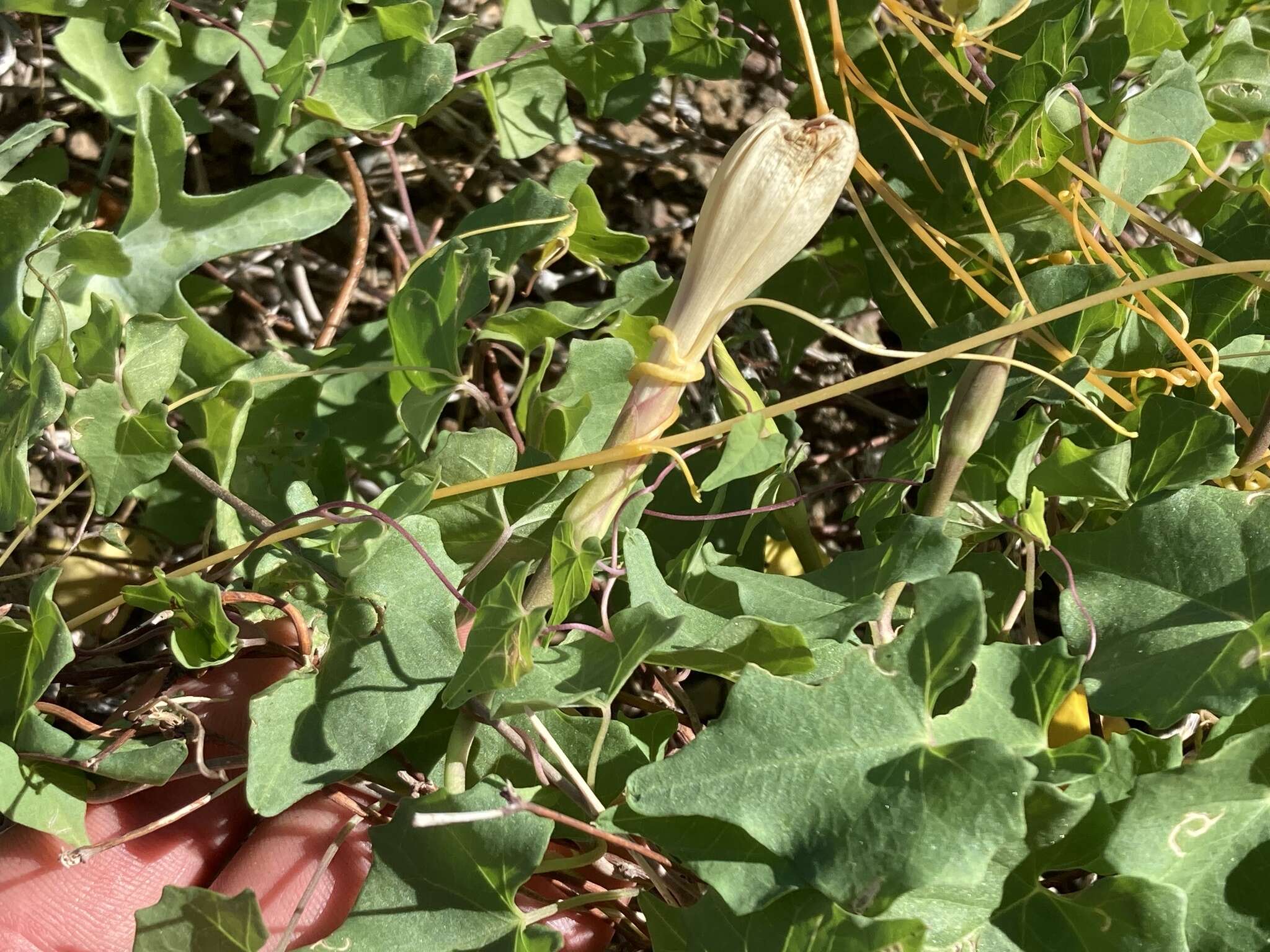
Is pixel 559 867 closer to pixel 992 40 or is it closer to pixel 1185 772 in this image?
pixel 1185 772

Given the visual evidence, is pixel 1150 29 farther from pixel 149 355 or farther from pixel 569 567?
pixel 149 355

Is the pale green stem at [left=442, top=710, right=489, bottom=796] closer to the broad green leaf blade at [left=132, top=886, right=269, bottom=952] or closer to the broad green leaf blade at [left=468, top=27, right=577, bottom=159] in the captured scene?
the broad green leaf blade at [left=132, top=886, right=269, bottom=952]

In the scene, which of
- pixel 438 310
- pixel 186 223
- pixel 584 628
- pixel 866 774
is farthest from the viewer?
pixel 186 223

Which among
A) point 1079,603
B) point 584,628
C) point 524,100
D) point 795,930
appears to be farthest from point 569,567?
point 524,100

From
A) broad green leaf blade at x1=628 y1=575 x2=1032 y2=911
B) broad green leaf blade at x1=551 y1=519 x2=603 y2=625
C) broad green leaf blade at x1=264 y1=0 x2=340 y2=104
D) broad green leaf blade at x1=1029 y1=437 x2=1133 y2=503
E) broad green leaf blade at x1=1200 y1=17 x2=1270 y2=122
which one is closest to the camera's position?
broad green leaf blade at x1=628 y1=575 x2=1032 y2=911

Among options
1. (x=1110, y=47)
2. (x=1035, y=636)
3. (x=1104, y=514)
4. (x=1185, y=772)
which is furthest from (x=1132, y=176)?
(x=1185, y=772)

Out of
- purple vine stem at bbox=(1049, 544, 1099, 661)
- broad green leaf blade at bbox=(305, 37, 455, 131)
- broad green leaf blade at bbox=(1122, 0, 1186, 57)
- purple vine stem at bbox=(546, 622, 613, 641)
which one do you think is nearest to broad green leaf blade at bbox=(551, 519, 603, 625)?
purple vine stem at bbox=(546, 622, 613, 641)
